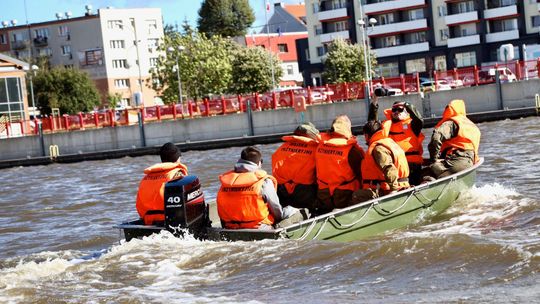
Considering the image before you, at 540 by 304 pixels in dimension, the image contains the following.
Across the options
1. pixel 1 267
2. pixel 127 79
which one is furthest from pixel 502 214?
pixel 127 79

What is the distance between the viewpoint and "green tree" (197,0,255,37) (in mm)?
112500

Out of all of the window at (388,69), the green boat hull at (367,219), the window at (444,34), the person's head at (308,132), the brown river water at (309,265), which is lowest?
the brown river water at (309,265)

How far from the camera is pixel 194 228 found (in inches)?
546

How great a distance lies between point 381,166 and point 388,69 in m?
69.6

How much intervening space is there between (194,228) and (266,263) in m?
1.33

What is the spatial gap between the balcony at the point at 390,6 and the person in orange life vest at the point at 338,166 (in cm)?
6867

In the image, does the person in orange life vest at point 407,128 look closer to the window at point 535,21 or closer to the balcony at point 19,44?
the window at point 535,21

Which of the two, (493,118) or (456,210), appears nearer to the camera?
(456,210)

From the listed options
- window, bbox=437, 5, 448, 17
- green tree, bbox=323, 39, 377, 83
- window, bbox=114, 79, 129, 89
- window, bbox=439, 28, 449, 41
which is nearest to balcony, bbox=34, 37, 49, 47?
window, bbox=114, 79, 129, 89

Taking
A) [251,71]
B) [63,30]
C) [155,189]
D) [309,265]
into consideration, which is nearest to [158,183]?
[155,189]

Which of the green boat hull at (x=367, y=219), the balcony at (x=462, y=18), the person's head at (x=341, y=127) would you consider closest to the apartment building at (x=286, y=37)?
the balcony at (x=462, y=18)

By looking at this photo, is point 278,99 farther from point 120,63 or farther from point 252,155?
point 120,63

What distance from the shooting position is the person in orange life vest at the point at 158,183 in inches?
555

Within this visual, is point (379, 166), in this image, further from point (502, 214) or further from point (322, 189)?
point (502, 214)
